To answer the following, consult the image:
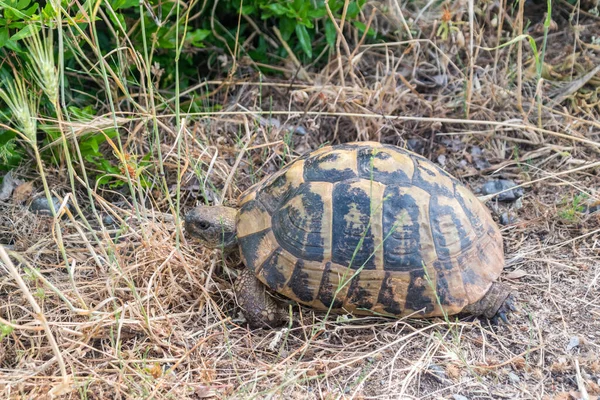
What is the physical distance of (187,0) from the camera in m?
3.92

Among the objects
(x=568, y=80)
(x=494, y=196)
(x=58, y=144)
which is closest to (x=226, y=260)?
(x=58, y=144)

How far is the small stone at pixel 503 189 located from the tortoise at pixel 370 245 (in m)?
0.74

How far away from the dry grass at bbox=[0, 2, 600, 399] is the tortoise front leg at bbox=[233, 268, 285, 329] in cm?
6

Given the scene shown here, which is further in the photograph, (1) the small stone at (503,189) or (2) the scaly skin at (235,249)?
(1) the small stone at (503,189)

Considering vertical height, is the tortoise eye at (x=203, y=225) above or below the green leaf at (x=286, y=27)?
below

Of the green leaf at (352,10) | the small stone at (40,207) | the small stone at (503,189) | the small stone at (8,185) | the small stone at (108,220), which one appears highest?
the green leaf at (352,10)

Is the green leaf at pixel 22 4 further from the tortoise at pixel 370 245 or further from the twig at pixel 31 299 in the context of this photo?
the twig at pixel 31 299

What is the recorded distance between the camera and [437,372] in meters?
2.62

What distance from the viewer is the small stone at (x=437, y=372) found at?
2.59 metres

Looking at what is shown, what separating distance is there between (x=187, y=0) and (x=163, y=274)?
1.96 meters

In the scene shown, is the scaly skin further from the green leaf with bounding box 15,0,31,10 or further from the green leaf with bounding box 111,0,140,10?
the green leaf with bounding box 15,0,31,10

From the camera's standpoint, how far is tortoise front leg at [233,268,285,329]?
2934 mm

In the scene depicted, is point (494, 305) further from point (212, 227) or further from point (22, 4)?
point (22, 4)

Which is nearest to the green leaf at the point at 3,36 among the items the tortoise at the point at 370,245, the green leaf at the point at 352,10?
the tortoise at the point at 370,245
